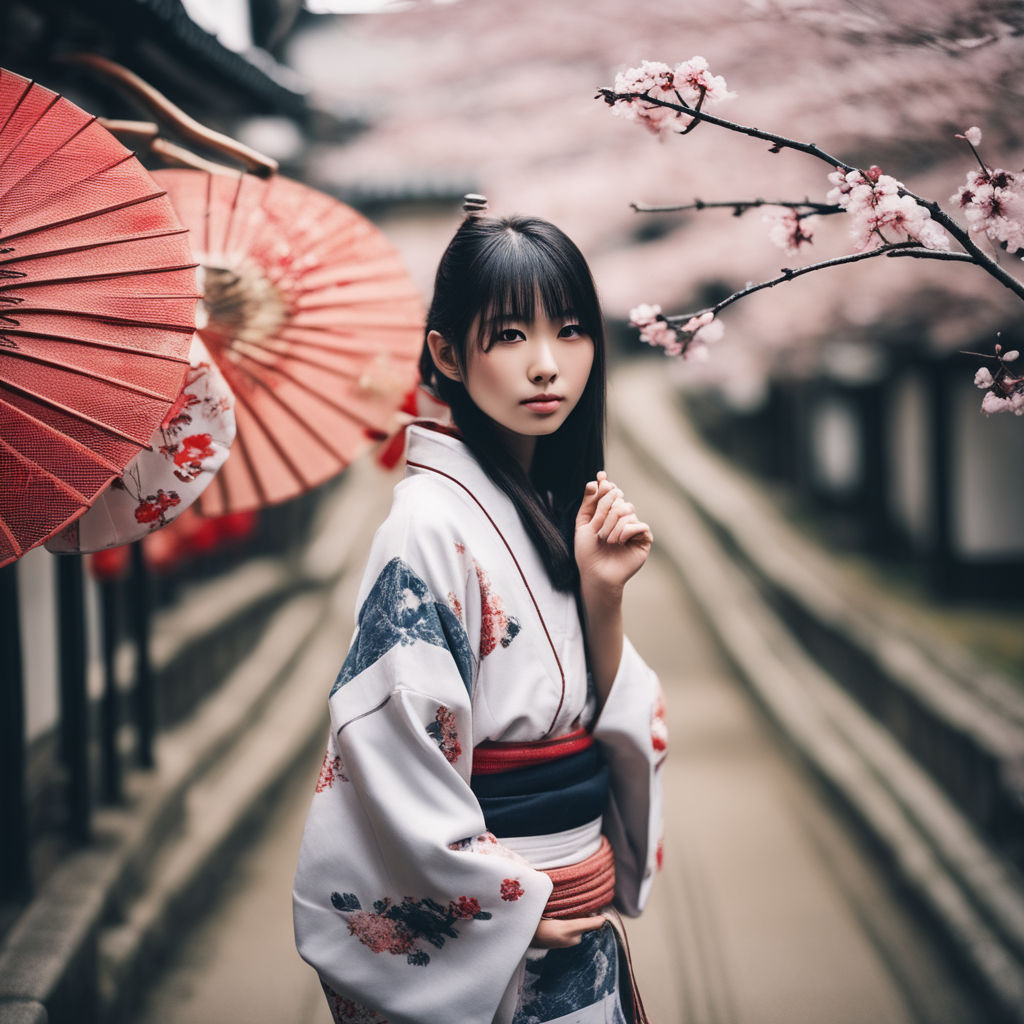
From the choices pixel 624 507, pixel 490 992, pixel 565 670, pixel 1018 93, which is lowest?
pixel 490 992

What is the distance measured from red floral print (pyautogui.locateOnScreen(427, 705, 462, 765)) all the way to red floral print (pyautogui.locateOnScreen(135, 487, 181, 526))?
0.68 meters

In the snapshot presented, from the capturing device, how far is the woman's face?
6.43 ft

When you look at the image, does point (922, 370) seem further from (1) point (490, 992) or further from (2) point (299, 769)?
(1) point (490, 992)

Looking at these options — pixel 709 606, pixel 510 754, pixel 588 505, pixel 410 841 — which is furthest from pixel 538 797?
pixel 709 606

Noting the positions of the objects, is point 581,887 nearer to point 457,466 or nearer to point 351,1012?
point 351,1012

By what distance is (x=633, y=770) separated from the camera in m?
2.24

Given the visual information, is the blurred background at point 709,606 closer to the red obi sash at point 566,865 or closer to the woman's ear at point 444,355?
the woman's ear at point 444,355

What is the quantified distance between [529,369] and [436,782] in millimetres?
800

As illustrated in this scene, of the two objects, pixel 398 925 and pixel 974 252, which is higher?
pixel 974 252

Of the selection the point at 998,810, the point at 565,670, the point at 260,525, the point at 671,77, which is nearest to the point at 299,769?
the point at 260,525

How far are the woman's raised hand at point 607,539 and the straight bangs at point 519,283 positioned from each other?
0.37m

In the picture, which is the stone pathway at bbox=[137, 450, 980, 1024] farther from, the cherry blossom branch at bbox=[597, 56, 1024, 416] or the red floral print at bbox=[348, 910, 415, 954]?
the cherry blossom branch at bbox=[597, 56, 1024, 416]

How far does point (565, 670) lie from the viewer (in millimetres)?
Result: 2039

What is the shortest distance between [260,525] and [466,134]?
5998 millimetres
